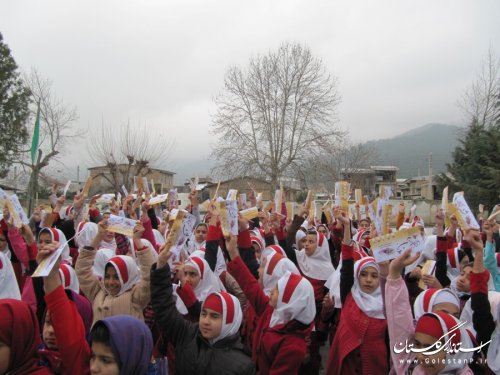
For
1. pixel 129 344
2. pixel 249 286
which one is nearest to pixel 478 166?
pixel 249 286

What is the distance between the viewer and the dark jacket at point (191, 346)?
8.29ft

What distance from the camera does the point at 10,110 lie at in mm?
21562

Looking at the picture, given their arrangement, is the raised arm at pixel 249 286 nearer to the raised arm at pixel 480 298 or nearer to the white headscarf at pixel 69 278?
the white headscarf at pixel 69 278

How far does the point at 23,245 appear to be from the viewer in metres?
3.99

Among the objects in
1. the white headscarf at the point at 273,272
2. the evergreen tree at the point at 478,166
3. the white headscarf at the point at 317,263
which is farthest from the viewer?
the evergreen tree at the point at 478,166

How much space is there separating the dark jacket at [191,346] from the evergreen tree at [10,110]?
2221 cm

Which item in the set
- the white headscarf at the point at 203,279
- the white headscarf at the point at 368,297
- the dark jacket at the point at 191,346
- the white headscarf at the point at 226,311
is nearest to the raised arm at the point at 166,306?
the dark jacket at the point at 191,346

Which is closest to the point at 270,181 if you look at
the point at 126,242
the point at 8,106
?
the point at 8,106

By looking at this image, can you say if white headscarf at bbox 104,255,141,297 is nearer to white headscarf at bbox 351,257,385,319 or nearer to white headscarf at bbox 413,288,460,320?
white headscarf at bbox 351,257,385,319

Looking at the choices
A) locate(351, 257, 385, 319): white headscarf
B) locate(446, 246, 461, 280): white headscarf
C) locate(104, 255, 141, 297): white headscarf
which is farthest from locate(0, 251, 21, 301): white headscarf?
locate(446, 246, 461, 280): white headscarf

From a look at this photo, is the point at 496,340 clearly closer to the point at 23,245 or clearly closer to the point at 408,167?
the point at 23,245

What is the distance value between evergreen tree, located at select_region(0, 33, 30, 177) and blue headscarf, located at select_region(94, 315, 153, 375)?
22749 mm

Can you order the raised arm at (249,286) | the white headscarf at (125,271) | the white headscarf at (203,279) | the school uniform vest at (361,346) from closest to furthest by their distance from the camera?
the school uniform vest at (361,346)
the white headscarf at (125,271)
the raised arm at (249,286)
the white headscarf at (203,279)

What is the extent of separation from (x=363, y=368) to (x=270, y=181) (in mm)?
22433
